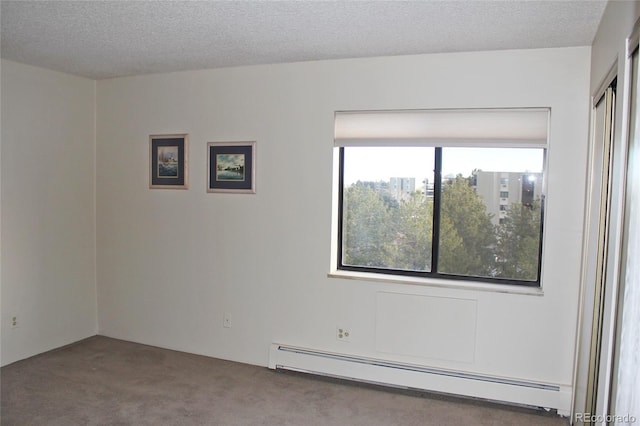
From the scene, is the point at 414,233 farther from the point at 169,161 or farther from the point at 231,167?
the point at 169,161

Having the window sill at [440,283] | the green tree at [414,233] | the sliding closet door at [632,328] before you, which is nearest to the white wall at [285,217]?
the window sill at [440,283]

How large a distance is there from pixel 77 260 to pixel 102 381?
1.36 metres

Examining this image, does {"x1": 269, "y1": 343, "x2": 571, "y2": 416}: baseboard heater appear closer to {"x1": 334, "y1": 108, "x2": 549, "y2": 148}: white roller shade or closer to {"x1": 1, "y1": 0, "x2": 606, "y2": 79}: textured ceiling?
{"x1": 334, "y1": 108, "x2": 549, "y2": 148}: white roller shade

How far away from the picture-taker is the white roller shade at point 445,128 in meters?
3.35

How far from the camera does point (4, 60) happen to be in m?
3.85

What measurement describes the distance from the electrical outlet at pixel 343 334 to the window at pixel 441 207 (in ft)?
1.64

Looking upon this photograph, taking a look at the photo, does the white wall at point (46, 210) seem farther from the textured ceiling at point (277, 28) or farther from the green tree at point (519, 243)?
the green tree at point (519, 243)

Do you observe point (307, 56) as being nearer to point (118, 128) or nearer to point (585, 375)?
point (118, 128)

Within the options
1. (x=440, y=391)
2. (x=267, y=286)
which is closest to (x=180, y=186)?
Answer: (x=267, y=286)

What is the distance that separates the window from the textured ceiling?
606 millimetres

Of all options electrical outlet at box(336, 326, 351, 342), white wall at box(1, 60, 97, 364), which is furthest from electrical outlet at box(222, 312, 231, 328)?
white wall at box(1, 60, 97, 364)

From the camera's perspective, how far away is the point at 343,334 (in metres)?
3.79

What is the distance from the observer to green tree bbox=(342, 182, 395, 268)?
12.7ft

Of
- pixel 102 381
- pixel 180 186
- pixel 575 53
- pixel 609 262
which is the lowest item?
pixel 102 381
